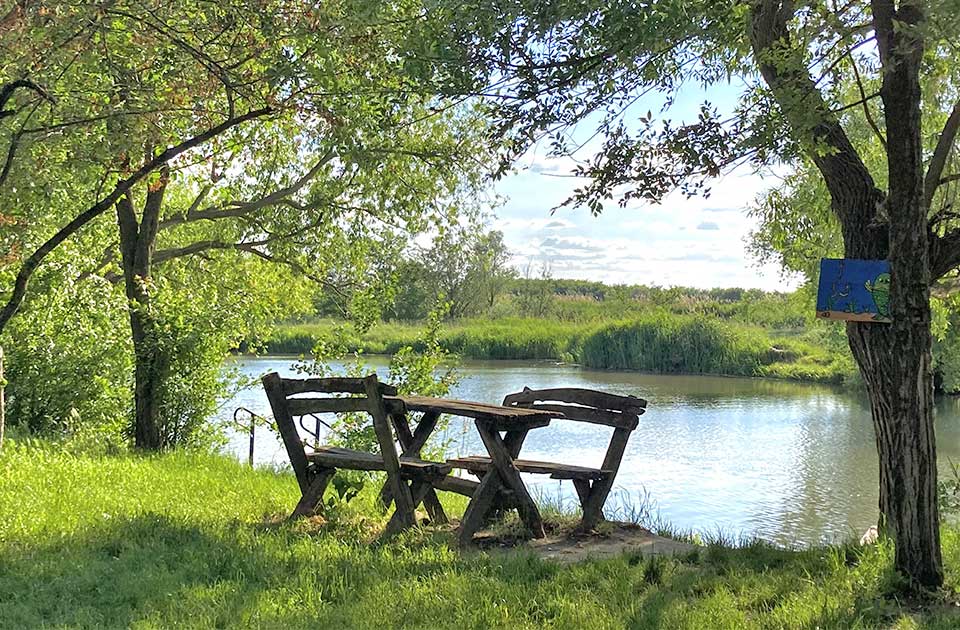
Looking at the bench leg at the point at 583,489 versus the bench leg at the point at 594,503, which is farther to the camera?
the bench leg at the point at 583,489

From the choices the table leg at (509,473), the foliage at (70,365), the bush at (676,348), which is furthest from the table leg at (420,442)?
the bush at (676,348)

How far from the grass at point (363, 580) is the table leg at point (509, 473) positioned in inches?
22.6

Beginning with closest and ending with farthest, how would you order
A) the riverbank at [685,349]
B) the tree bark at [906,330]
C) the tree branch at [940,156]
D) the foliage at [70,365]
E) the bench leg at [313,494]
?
the tree bark at [906,330], the tree branch at [940,156], the bench leg at [313,494], the foliage at [70,365], the riverbank at [685,349]

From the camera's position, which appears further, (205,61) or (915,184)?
(205,61)

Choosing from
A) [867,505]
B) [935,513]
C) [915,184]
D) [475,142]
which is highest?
[475,142]

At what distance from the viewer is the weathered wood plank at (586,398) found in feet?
21.7

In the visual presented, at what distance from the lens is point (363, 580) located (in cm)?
501

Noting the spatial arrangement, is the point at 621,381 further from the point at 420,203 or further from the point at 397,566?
the point at 397,566

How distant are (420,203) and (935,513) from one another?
8255 mm

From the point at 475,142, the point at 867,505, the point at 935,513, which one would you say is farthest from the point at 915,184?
the point at 867,505

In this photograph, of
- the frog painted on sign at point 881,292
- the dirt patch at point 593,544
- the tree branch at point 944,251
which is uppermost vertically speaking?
the tree branch at point 944,251

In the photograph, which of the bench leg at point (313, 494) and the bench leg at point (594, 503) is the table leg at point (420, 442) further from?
the bench leg at point (594, 503)

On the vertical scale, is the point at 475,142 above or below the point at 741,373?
above

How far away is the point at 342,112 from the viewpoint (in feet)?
21.2
